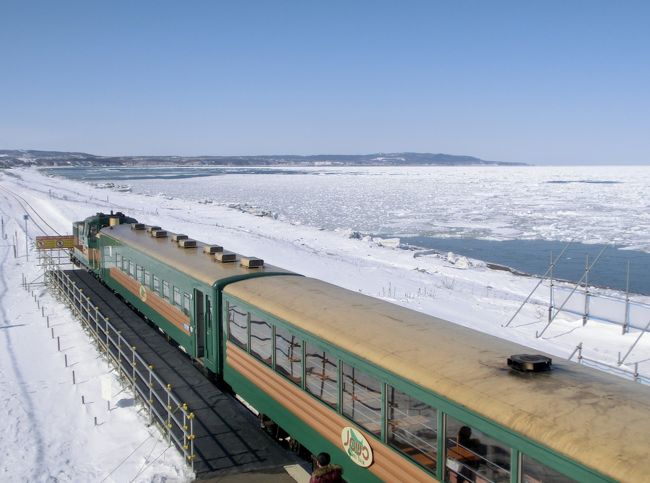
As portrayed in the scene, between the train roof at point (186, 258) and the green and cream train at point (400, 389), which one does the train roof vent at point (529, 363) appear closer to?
the green and cream train at point (400, 389)

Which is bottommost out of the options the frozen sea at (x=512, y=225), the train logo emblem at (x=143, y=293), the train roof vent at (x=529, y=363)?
the frozen sea at (x=512, y=225)

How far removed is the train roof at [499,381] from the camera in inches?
187

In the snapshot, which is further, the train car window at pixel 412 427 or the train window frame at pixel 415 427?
the train car window at pixel 412 427

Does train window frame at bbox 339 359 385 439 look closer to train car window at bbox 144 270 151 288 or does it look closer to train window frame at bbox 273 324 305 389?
train window frame at bbox 273 324 305 389

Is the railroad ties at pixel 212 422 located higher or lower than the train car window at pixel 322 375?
lower

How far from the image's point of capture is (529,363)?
6160mm

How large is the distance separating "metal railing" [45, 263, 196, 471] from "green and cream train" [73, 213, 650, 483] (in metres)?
1.11

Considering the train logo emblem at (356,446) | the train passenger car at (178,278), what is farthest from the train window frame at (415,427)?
the train passenger car at (178,278)

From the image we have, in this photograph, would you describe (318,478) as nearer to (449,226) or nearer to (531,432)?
(531,432)

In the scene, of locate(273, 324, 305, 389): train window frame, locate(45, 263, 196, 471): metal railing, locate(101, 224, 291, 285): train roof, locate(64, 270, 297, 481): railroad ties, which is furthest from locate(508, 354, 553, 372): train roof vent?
locate(101, 224, 291, 285): train roof

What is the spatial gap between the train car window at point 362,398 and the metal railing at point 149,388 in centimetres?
261

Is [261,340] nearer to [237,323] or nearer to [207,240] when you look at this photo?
[237,323]

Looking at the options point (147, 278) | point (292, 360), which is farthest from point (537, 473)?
point (147, 278)

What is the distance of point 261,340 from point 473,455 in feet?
16.4
